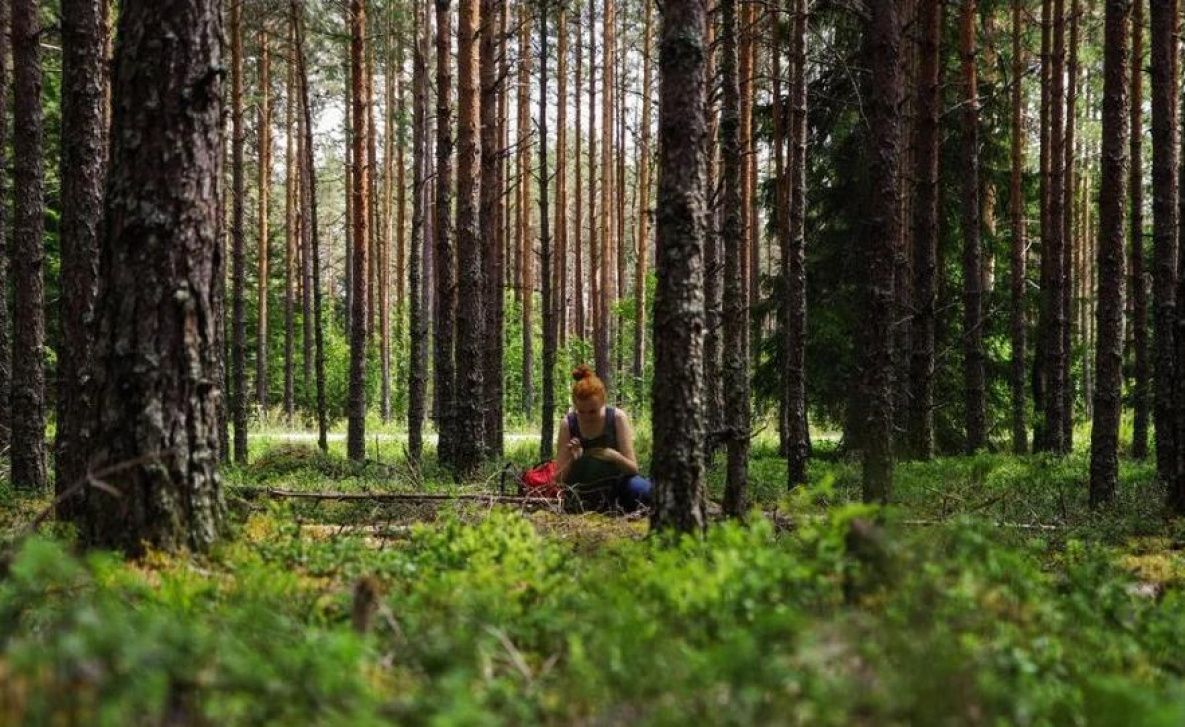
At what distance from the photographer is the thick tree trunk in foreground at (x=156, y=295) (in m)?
4.73

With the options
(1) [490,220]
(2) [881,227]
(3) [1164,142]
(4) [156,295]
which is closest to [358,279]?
(1) [490,220]

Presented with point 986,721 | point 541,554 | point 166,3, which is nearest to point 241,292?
point 166,3

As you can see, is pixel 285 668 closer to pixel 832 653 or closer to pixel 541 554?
pixel 832 653

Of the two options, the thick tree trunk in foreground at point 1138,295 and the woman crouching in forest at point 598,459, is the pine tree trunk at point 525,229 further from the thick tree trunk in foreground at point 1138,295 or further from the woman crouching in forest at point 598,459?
the woman crouching in forest at point 598,459

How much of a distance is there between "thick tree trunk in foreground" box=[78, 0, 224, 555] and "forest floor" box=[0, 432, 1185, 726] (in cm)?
37

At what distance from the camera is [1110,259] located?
8664 millimetres

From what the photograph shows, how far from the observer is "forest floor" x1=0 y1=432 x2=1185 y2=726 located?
219 cm

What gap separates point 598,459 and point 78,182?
4925 millimetres

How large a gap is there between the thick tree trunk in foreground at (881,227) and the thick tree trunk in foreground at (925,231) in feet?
16.5

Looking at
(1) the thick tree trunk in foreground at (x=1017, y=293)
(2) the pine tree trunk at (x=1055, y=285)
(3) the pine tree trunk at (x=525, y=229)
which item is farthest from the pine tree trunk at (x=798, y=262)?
(3) the pine tree trunk at (x=525, y=229)

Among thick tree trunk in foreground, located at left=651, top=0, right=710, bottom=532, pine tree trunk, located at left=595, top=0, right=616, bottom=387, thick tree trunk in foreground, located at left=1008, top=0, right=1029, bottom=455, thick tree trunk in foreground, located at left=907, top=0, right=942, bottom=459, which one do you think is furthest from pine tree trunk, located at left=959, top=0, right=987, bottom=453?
pine tree trunk, located at left=595, top=0, right=616, bottom=387

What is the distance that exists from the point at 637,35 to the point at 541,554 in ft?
101

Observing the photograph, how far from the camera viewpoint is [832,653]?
7.59 feet

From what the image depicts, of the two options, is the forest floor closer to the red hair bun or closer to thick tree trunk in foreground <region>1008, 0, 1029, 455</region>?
the red hair bun
